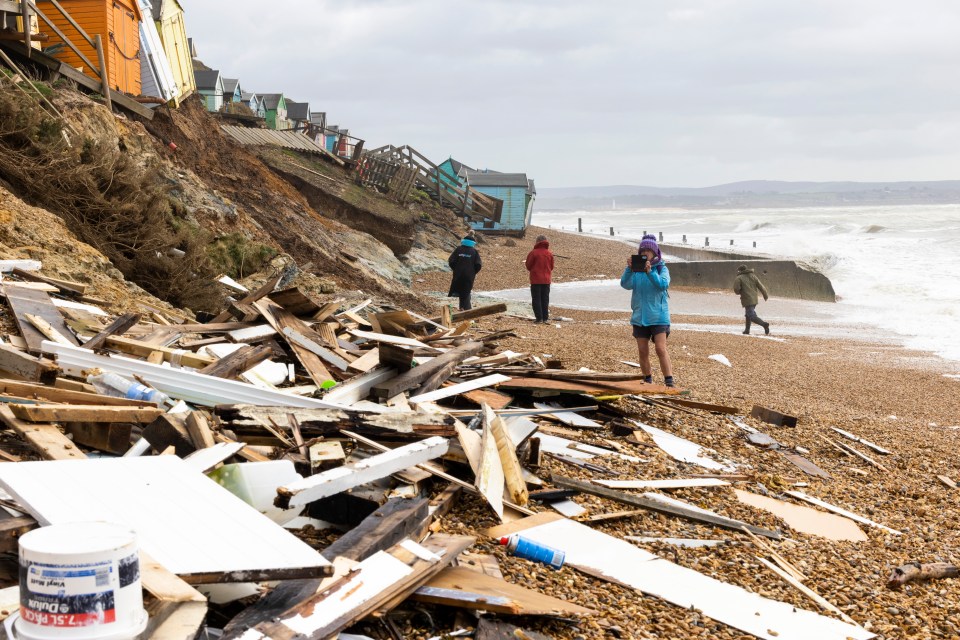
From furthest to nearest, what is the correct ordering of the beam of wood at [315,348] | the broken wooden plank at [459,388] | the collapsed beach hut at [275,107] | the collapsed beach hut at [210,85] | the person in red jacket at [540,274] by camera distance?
the collapsed beach hut at [275,107], the collapsed beach hut at [210,85], the person in red jacket at [540,274], the beam of wood at [315,348], the broken wooden plank at [459,388]

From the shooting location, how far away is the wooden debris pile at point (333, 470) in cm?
314

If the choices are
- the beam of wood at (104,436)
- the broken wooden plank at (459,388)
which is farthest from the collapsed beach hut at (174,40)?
the beam of wood at (104,436)

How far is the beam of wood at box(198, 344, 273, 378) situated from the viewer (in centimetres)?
589

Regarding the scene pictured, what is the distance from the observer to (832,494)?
654cm

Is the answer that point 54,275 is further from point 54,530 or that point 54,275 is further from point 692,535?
point 54,530

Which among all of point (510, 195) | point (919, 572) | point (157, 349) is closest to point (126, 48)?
point (157, 349)

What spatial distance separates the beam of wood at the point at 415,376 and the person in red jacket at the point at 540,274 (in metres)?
9.78

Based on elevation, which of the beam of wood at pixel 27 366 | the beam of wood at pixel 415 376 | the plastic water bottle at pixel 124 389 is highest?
the beam of wood at pixel 27 366

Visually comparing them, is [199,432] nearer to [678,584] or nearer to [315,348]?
[678,584]

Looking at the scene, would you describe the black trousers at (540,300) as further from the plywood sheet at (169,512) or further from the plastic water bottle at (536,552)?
A: the plywood sheet at (169,512)

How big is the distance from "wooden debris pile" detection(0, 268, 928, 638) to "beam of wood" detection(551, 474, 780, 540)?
0.02 meters

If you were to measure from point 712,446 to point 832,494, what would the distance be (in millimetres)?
1045

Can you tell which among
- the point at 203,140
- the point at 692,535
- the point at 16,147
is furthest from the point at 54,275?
the point at 203,140

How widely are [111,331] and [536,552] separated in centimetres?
352
